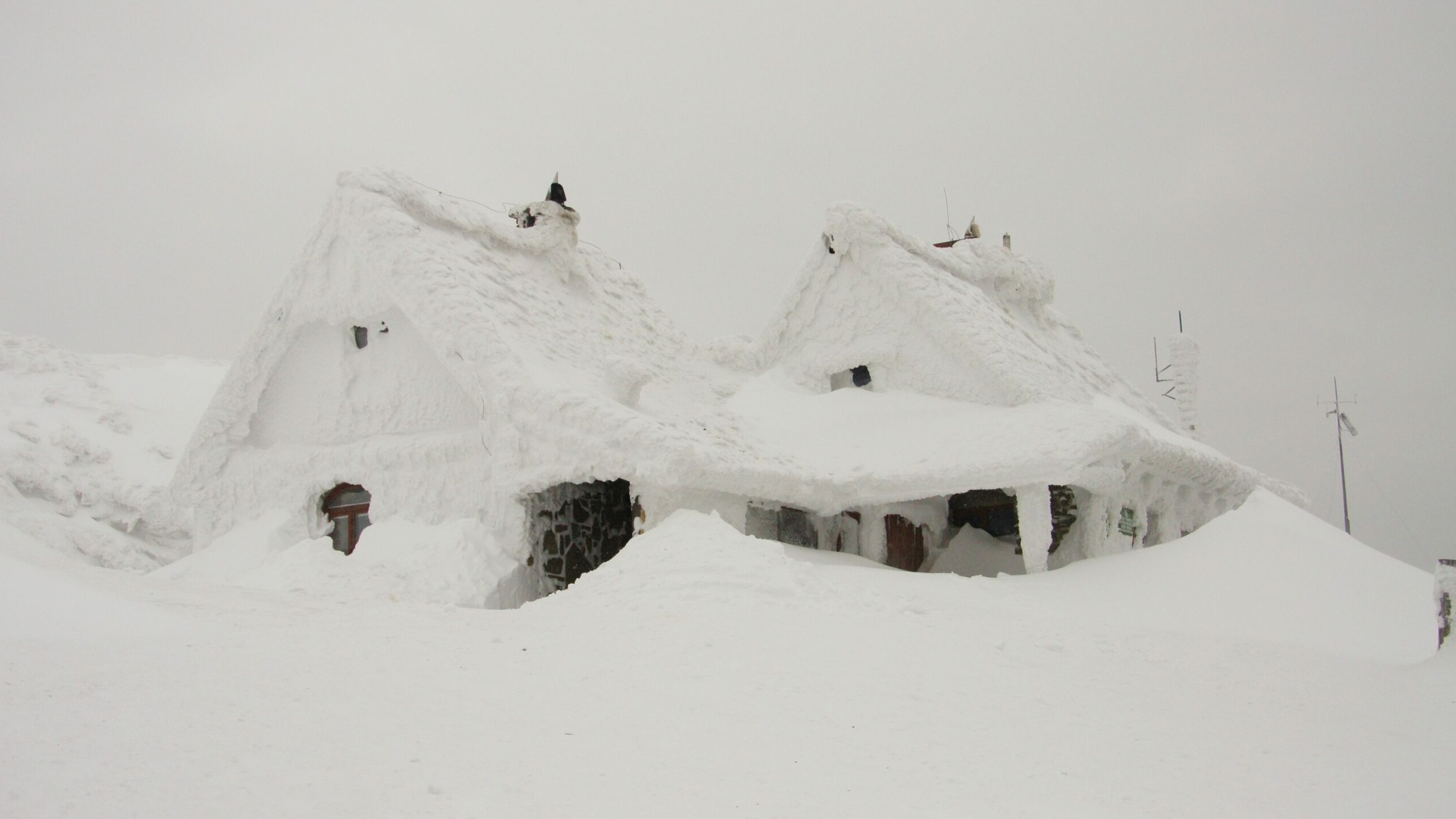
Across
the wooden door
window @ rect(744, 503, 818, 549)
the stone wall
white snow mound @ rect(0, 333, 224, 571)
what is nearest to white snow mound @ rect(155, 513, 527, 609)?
window @ rect(744, 503, 818, 549)

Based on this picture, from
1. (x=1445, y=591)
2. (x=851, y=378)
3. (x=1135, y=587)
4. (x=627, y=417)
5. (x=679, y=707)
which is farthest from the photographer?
(x=851, y=378)

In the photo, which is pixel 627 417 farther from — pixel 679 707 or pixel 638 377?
pixel 679 707

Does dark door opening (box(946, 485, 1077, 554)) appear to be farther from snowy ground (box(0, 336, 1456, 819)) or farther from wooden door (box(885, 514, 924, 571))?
snowy ground (box(0, 336, 1456, 819))

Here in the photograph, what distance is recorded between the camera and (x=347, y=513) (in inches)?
538

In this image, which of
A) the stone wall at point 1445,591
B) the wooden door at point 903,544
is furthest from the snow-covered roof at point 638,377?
the stone wall at point 1445,591

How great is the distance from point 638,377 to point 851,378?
588cm

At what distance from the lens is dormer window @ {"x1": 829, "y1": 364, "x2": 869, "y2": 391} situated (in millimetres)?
17094

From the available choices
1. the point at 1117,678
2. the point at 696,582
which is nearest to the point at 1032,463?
the point at 1117,678

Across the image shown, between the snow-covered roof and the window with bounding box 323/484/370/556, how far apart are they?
1.84 m

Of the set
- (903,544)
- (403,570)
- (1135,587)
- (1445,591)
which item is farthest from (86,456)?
(1445,591)

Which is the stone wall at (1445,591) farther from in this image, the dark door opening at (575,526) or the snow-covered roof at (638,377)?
the dark door opening at (575,526)

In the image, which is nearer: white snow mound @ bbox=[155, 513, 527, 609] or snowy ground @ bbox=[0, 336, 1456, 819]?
snowy ground @ bbox=[0, 336, 1456, 819]

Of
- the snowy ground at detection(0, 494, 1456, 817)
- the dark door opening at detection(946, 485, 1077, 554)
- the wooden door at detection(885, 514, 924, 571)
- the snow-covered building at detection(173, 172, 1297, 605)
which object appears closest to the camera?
the snowy ground at detection(0, 494, 1456, 817)

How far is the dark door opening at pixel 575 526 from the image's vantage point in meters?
12.5
